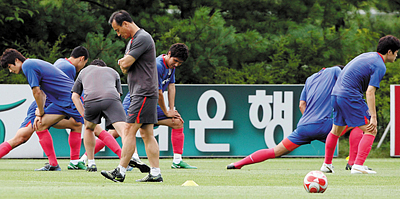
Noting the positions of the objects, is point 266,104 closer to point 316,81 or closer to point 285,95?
point 285,95

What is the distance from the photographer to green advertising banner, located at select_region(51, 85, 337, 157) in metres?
13.3

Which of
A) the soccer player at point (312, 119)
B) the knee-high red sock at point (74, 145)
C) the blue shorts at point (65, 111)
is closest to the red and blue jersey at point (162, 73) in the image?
the blue shorts at point (65, 111)

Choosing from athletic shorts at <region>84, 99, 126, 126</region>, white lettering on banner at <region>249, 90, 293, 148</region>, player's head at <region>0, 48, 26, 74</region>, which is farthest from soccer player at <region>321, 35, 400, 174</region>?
white lettering on banner at <region>249, 90, 293, 148</region>

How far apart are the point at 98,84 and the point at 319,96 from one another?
317 cm

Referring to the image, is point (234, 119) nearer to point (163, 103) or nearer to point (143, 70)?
point (163, 103)

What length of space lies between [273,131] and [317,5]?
8.18 metres

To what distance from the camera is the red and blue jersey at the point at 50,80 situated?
8539 millimetres

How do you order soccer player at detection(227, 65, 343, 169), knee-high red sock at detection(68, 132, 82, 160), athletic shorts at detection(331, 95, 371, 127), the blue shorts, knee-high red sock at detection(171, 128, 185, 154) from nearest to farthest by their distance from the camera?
athletic shorts at detection(331, 95, 371, 127) < soccer player at detection(227, 65, 343, 169) < the blue shorts < knee-high red sock at detection(68, 132, 82, 160) < knee-high red sock at detection(171, 128, 185, 154)

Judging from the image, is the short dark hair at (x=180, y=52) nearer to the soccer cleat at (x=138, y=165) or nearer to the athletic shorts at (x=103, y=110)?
the athletic shorts at (x=103, y=110)

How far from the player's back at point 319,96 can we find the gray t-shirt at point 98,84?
107 inches

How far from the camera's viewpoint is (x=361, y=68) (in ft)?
26.8

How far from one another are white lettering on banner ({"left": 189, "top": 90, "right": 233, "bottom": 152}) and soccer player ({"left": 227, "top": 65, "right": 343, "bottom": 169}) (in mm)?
4174

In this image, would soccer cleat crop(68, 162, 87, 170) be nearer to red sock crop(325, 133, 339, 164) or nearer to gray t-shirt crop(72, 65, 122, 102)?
gray t-shirt crop(72, 65, 122, 102)

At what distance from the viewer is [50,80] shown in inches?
346
